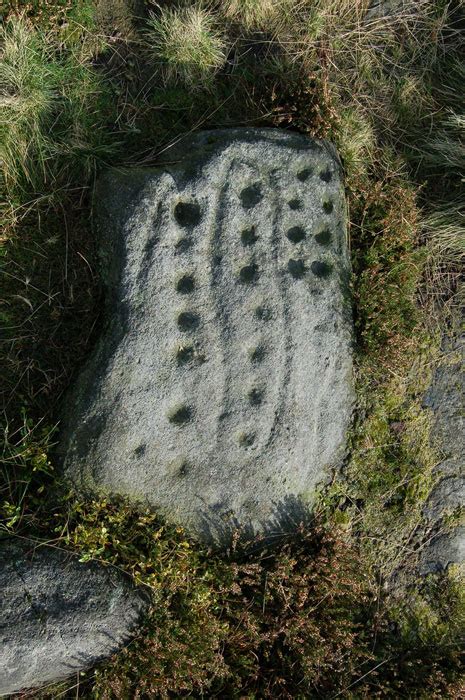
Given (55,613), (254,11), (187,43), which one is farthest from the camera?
(254,11)

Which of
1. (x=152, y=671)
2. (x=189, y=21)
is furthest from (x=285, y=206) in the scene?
(x=152, y=671)

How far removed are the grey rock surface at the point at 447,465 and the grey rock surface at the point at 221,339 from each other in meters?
0.87

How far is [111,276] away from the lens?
13.4 feet

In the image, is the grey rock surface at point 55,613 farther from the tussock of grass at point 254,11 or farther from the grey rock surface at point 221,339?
the tussock of grass at point 254,11

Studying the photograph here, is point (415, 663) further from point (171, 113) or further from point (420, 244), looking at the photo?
point (171, 113)

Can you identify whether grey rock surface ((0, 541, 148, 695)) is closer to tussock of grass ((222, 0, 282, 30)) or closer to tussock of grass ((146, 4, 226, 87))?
tussock of grass ((146, 4, 226, 87))

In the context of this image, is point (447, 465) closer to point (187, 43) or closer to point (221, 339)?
point (221, 339)

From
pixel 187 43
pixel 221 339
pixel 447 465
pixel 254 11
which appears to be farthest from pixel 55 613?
pixel 254 11

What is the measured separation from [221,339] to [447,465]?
1990mm

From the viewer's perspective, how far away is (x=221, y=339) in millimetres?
4000

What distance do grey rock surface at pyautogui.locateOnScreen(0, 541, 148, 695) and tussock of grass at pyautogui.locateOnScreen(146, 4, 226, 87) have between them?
11.1ft

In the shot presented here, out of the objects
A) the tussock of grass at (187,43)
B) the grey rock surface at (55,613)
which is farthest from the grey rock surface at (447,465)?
the tussock of grass at (187,43)

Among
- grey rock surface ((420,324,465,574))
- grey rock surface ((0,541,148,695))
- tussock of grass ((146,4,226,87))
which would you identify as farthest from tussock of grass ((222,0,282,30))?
grey rock surface ((0,541,148,695))

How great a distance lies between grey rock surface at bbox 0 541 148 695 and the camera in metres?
3.69
